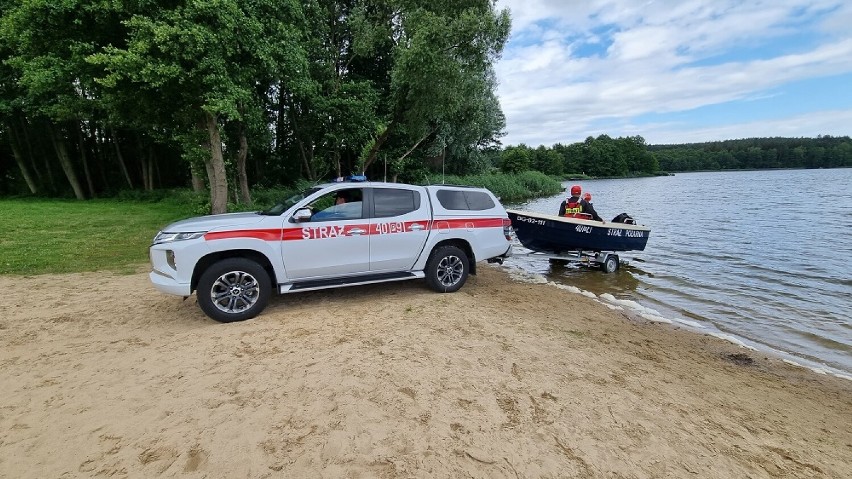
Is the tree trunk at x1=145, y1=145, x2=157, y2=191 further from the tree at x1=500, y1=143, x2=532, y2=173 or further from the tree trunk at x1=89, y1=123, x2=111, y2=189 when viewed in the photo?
the tree at x1=500, y1=143, x2=532, y2=173

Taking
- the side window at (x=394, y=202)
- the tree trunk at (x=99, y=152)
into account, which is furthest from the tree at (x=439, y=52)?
the tree trunk at (x=99, y=152)

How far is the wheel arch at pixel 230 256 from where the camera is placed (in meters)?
5.71

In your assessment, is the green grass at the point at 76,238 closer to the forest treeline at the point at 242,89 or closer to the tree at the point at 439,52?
the forest treeline at the point at 242,89

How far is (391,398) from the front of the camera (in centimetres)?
387

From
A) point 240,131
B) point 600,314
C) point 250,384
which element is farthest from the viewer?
point 240,131

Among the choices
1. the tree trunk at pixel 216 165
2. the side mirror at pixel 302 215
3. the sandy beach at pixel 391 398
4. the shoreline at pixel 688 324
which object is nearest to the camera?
the sandy beach at pixel 391 398

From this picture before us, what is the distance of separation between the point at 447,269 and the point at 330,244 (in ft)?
7.07

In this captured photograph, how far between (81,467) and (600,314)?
703 centimetres

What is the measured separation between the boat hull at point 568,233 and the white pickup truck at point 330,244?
9.97 ft

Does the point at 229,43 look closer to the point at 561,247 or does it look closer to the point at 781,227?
the point at 561,247

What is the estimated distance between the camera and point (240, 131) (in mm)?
18031

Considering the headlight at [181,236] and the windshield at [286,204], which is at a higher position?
the windshield at [286,204]

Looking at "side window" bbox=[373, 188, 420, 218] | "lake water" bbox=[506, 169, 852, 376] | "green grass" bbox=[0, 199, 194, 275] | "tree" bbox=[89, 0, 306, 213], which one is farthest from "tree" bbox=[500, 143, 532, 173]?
"side window" bbox=[373, 188, 420, 218]

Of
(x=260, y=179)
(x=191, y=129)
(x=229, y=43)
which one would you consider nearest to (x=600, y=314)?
(x=229, y=43)
